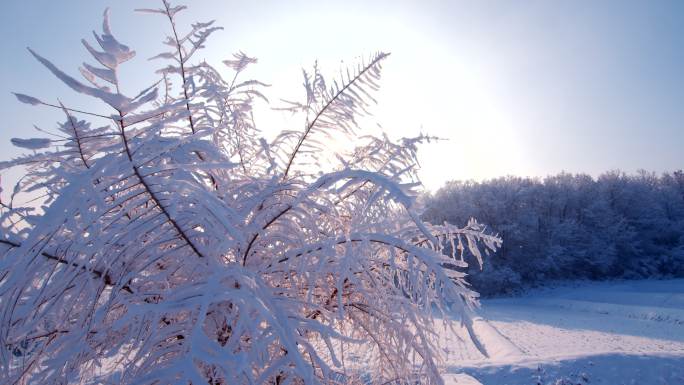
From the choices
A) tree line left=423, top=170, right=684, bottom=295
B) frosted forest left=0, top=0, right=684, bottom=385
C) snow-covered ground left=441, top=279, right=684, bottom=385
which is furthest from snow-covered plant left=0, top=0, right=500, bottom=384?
tree line left=423, top=170, right=684, bottom=295

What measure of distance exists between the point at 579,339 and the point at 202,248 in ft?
50.7

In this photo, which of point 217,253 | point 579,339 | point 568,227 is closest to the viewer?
point 217,253

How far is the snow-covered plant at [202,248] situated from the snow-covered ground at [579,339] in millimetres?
379

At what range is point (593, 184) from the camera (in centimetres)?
3509

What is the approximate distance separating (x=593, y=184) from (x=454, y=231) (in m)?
39.9

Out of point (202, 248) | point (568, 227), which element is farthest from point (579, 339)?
point (568, 227)

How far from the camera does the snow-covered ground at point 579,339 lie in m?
6.14

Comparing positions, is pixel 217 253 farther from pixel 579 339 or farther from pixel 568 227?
pixel 568 227

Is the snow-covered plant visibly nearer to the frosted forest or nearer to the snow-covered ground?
the frosted forest

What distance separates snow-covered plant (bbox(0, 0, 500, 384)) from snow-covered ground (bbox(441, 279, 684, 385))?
38cm

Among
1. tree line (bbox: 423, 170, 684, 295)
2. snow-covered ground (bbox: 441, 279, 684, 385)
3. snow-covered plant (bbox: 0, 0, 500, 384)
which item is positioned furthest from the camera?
tree line (bbox: 423, 170, 684, 295)

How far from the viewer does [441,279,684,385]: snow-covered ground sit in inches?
242

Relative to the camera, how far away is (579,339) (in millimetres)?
13211

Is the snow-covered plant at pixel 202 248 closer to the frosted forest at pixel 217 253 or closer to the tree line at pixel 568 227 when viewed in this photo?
the frosted forest at pixel 217 253
